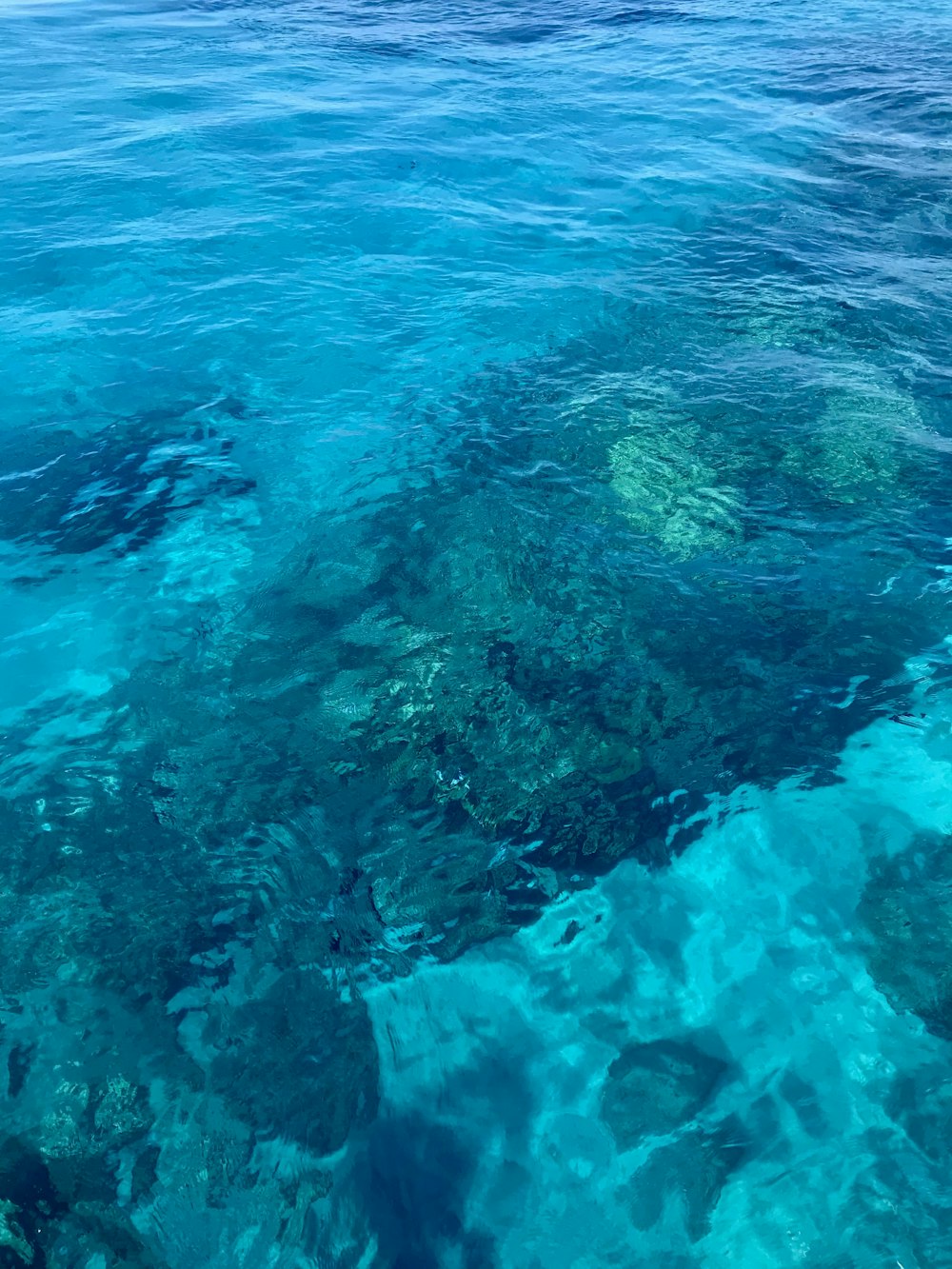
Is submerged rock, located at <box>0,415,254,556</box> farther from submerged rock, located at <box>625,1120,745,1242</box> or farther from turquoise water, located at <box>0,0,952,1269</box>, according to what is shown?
submerged rock, located at <box>625,1120,745,1242</box>

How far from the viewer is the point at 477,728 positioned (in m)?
8.36

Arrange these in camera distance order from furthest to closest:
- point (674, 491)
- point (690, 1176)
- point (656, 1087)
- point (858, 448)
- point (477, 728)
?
point (858, 448)
point (674, 491)
point (477, 728)
point (656, 1087)
point (690, 1176)

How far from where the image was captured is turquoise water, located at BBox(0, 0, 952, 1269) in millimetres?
5926

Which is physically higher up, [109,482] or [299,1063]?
[109,482]

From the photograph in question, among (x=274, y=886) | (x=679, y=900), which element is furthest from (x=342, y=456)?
(x=679, y=900)

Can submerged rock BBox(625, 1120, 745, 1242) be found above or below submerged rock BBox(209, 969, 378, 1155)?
below

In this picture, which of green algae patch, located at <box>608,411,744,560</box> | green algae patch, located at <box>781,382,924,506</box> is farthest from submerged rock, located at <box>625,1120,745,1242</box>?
green algae patch, located at <box>781,382,924,506</box>

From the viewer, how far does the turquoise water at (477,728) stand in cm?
593

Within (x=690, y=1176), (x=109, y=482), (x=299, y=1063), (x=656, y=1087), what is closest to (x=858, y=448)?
(x=656, y=1087)

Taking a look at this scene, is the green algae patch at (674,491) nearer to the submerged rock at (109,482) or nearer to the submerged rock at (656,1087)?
the submerged rock at (109,482)

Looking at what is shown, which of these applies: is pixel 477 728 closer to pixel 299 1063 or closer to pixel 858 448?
pixel 299 1063

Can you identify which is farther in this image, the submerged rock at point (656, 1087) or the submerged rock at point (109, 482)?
the submerged rock at point (109, 482)

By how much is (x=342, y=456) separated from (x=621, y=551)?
14.4ft

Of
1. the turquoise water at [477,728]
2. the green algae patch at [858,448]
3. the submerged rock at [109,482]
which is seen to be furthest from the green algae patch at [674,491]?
the submerged rock at [109,482]
